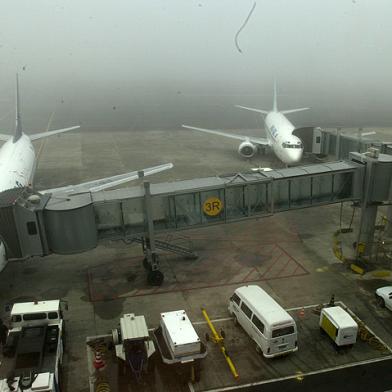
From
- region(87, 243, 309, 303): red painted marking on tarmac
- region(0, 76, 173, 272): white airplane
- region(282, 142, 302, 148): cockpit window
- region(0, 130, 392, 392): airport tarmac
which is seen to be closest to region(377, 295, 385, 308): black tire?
region(0, 130, 392, 392): airport tarmac

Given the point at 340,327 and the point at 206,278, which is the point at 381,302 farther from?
the point at 206,278

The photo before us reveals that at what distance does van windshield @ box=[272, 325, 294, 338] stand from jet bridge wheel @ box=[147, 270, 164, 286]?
10.4m

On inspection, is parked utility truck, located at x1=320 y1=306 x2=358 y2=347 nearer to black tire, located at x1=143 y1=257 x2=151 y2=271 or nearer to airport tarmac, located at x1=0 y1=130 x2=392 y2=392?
airport tarmac, located at x1=0 y1=130 x2=392 y2=392

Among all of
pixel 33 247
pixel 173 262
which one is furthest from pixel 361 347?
pixel 33 247

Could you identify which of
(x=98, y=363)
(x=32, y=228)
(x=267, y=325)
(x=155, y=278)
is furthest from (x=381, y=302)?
(x=32, y=228)

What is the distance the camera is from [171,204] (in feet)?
94.6

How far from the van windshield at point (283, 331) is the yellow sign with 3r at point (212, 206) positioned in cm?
1047

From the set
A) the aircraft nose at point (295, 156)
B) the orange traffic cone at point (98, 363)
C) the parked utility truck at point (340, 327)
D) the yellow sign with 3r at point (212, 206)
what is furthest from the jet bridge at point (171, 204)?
the aircraft nose at point (295, 156)

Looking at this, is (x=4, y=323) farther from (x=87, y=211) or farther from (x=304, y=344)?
(x=304, y=344)

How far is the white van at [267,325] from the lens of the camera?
69.4 feet

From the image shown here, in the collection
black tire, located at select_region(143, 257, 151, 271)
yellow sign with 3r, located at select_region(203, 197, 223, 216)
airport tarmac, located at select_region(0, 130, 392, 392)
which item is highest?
yellow sign with 3r, located at select_region(203, 197, 223, 216)

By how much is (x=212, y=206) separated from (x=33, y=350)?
14.5 m

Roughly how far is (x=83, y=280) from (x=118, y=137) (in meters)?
66.4

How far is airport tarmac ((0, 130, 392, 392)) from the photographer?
1006 inches
